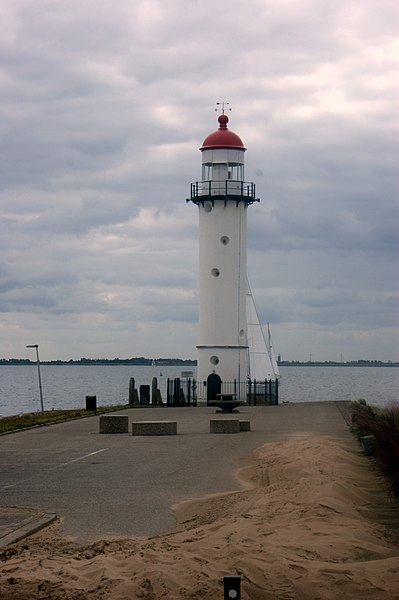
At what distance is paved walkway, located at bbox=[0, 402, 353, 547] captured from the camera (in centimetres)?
1252

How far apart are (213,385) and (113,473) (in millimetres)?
31004

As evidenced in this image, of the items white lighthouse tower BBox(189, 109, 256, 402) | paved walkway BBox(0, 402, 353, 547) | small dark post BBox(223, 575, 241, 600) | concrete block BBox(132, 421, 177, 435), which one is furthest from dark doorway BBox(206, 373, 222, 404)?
small dark post BBox(223, 575, 241, 600)

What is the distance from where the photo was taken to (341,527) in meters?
10.8

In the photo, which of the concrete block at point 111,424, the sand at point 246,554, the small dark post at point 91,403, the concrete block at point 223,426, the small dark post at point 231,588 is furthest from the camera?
the small dark post at point 91,403

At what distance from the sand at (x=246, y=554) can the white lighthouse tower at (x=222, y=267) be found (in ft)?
112

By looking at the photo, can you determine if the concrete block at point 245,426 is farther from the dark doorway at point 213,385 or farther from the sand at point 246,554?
the dark doorway at point 213,385

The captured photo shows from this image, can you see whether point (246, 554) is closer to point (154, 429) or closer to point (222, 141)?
point (154, 429)

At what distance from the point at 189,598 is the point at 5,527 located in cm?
463

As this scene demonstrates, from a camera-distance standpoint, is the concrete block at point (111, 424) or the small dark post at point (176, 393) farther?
the small dark post at point (176, 393)

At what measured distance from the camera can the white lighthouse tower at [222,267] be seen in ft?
159

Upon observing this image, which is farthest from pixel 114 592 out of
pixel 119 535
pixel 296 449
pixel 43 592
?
pixel 296 449

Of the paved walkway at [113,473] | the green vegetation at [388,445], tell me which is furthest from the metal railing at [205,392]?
the green vegetation at [388,445]

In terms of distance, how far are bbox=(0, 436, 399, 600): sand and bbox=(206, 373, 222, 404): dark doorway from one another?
111ft

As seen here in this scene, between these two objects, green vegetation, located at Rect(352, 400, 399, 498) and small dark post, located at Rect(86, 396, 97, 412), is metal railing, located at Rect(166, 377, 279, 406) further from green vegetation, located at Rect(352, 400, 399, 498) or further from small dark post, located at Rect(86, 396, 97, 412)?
green vegetation, located at Rect(352, 400, 399, 498)
